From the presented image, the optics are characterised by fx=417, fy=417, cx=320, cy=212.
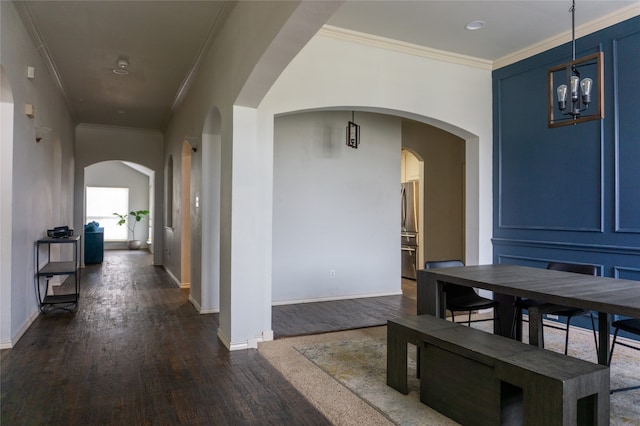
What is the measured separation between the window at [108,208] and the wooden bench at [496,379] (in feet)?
44.5

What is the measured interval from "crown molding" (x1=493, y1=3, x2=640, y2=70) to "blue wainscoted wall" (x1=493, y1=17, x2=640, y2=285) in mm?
52

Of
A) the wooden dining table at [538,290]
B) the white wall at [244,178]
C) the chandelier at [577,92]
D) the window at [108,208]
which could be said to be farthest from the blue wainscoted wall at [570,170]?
the window at [108,208]

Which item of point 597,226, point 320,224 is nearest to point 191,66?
point 320,224

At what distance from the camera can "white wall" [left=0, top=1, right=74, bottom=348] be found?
364cm

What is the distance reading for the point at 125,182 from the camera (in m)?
14.4

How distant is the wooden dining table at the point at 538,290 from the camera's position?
7.09ft

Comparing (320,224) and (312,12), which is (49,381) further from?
(320,224)

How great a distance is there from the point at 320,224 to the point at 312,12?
374 cm

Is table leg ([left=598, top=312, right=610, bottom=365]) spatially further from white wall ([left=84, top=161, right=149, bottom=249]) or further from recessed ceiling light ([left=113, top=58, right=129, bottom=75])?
white wall ([left=84, top=161, right=149, bottom=249])

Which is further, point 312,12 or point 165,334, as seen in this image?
point 165,334

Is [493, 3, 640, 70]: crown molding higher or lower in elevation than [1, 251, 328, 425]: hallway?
higher

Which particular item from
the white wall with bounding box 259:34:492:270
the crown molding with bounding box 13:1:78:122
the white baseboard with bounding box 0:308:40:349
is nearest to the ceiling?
the crown molding with bounding box 13:1:78:122

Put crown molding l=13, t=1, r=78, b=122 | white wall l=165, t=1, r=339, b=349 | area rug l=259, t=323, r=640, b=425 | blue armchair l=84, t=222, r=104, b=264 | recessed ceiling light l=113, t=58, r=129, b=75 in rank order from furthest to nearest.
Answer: blue armchair l=84, t=222, r=104, b=264 < recessed ceiling light l=113, t=58, r=129, b=75 < crown molding l=13, t=1, r=78, b=122 < white wall l=165, t=1, r=339, b=349 < area rug l=259, t=323, r=640, b=425

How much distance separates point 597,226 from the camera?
4.14 metres
